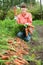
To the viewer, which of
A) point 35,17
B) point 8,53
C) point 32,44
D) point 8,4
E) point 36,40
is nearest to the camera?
point 8,53

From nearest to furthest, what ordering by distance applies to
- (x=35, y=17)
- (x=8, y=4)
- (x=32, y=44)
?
(x=32, y=44) → (x=8, y=4) → (x=35, y=17)

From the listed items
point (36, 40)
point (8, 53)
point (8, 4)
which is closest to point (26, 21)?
point (36, 40)

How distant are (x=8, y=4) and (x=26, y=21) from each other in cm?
560

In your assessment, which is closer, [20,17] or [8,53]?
[8,53]

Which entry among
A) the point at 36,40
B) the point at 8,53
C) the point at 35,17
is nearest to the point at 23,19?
the point at 36,40

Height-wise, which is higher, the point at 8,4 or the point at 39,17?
the point at 8,4

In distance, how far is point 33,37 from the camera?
370 inches

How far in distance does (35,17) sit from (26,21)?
8.68m

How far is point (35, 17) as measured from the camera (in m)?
17.3

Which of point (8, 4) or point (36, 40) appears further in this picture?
point (8, 4)

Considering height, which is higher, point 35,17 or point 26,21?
point 26,21

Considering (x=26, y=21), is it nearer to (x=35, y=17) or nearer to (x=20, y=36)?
(x=20, y=36)

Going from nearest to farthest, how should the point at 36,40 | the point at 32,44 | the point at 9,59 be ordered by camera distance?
the point at 9,59 < the point at 32,44 < the point at 36,40

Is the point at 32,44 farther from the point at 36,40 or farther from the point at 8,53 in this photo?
the point at 8,53
